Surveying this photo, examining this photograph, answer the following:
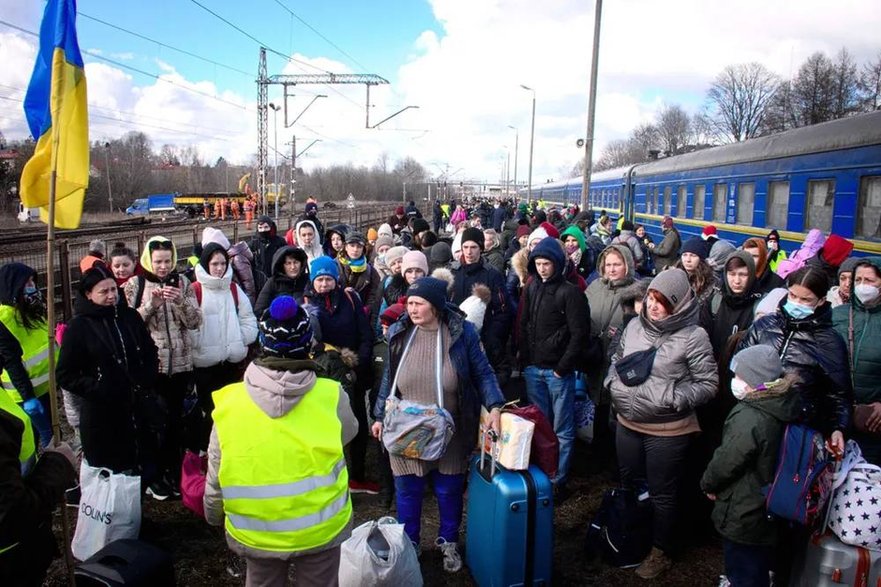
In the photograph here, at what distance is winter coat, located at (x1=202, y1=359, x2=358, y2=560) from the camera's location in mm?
2492

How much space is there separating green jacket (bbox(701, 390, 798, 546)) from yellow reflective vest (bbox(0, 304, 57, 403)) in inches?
168

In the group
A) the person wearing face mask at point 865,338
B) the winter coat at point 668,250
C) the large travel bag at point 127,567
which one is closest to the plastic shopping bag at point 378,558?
the large travel bag at point 127,567

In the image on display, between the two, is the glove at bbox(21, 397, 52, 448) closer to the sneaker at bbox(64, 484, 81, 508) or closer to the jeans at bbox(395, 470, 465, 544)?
the sneaker at bbox(64, 484, 81, 508)

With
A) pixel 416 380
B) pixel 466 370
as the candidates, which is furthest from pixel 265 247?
pixel 466 370

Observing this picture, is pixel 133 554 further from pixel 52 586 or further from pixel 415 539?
pixel 415 539

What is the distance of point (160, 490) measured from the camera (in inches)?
191

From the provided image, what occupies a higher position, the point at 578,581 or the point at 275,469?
the point at 275,469

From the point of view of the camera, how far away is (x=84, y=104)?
125 inches

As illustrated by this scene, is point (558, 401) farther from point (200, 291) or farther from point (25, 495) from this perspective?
point (25, 495)

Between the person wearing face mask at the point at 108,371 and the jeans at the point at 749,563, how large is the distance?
12.3 ft

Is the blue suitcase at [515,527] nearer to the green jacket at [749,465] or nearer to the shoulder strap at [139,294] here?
the green jacket at [749,465]

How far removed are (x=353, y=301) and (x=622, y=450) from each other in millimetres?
2269

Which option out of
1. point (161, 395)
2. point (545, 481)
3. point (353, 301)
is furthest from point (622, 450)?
point (161, 395)

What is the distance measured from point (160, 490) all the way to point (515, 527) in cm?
295
